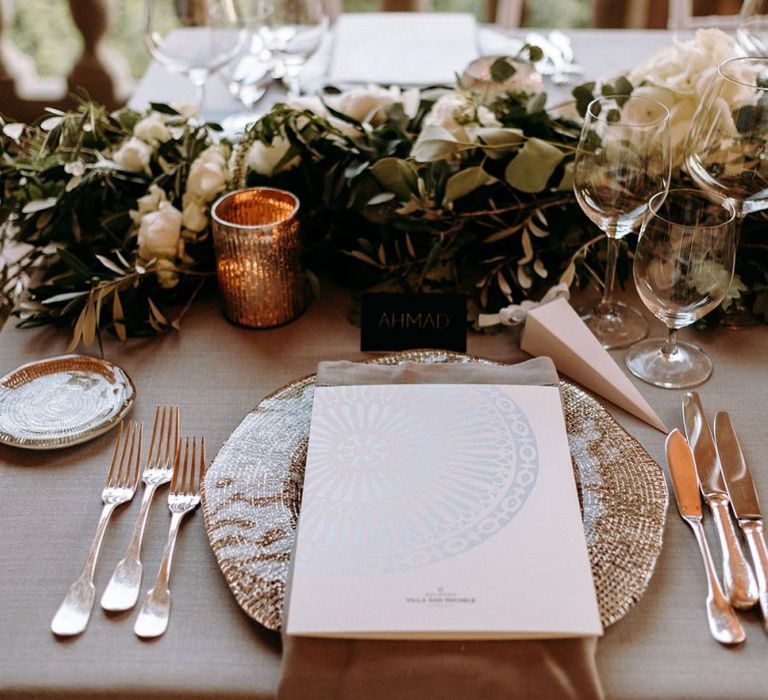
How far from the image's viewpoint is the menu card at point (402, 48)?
1.63m

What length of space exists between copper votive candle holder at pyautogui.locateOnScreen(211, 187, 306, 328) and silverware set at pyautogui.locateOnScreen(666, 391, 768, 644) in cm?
51

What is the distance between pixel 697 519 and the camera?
78 centimetres

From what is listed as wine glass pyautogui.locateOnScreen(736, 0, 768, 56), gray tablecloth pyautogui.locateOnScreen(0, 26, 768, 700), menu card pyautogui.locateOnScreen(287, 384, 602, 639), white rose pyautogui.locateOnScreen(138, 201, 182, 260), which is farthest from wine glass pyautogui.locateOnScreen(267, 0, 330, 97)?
menu card pyautogui.locateOnScreen(287, 384, 602, 639)

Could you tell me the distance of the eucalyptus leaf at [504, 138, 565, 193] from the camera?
3.47 ft

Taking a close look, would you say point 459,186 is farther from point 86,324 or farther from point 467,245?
point 86,324

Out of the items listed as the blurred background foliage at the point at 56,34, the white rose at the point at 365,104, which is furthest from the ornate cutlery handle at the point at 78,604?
the blurred background foliage at the point at 56,34

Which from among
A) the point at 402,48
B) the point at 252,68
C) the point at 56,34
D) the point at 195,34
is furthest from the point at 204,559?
the point at 56,34

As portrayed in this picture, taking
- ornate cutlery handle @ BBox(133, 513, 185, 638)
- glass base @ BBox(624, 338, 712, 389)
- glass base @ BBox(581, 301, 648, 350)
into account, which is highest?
ornate cutlery handle @ BBox(133, 513, 185, 638)

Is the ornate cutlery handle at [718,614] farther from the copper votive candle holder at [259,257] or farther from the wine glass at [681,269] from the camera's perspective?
the copper votive candle holder at [259,257]

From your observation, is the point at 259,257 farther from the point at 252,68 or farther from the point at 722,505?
the point at 252,68

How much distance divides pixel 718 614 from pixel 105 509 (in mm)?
568

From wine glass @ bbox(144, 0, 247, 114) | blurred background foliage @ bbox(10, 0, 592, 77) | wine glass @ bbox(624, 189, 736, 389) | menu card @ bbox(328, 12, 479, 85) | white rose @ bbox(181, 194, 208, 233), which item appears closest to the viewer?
wine glass @ bbox(624, 189, 736, 389)

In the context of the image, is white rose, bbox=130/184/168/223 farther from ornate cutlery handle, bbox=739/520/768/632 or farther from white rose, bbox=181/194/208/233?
ornate cutlery handle, bbox=739/520/768/632

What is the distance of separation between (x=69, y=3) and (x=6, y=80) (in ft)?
2.04
